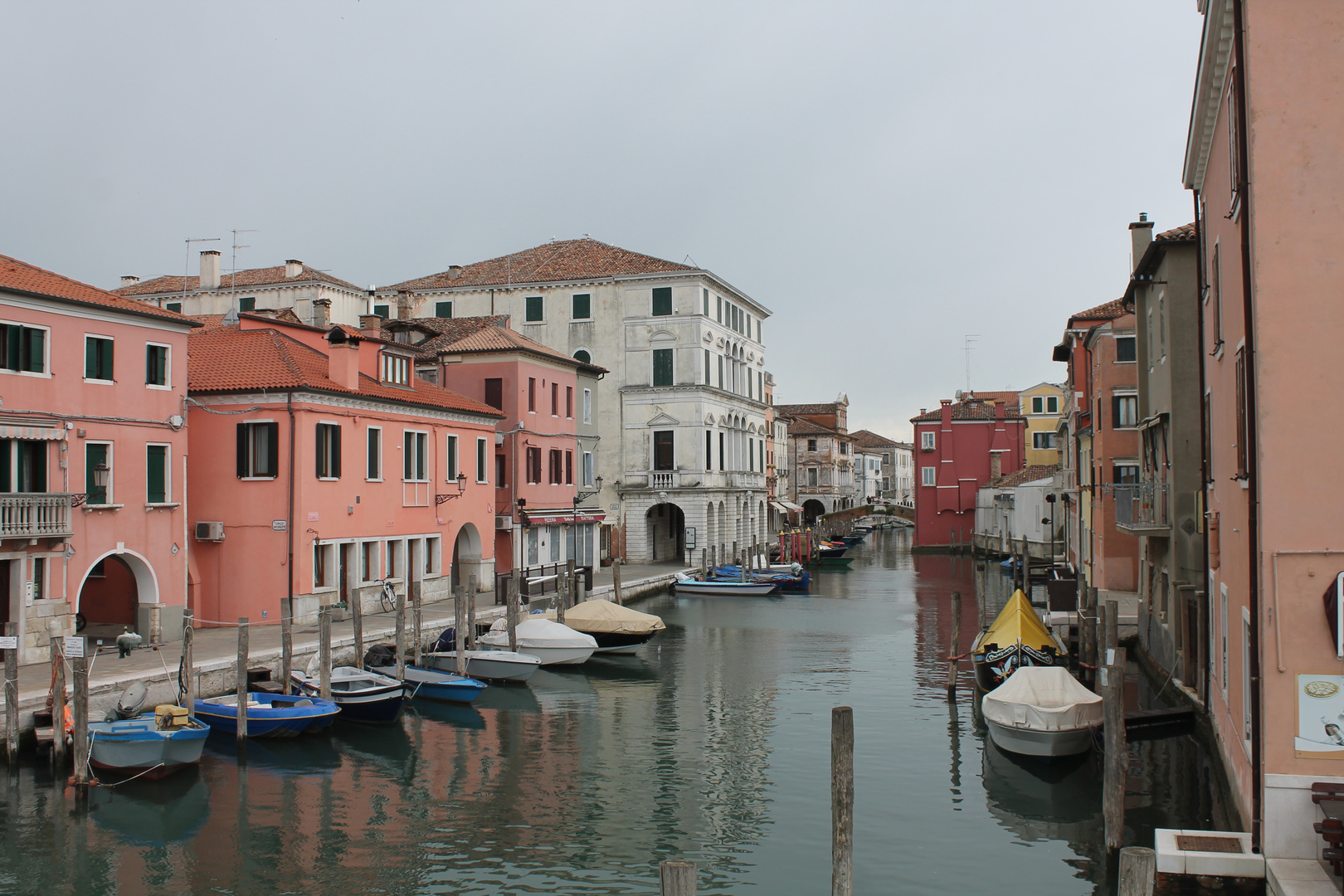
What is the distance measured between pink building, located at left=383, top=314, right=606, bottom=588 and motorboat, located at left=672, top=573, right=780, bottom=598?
4.48 metres

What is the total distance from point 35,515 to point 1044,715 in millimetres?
17298

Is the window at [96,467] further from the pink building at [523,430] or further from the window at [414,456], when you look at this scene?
the pink building at [523,430]

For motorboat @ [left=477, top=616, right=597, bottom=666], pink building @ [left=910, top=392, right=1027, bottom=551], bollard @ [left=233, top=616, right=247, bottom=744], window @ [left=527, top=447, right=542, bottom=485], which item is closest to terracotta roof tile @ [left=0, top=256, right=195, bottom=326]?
bollard @ [left=233, top=616, right=247, bottom=744]

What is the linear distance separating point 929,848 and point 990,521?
53972mm

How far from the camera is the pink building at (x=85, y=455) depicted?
771 inches

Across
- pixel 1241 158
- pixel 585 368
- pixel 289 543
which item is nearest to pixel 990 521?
pixel 585 368

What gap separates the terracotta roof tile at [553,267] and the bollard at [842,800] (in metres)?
42.7

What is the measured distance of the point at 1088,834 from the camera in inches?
544

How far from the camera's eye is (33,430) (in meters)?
20.1

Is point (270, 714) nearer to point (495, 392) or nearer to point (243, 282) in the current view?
point (495, 392)

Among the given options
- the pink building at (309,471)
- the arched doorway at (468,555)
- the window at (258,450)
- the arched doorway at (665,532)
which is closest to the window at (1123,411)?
the pink building at (309,471)

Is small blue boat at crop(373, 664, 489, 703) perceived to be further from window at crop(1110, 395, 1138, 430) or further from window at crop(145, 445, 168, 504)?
window at crop(1110, 395, 1138, 430)

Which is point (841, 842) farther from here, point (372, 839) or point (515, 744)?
point (515, 744)

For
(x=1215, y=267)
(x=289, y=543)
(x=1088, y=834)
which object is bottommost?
(x=1088, y=834)
